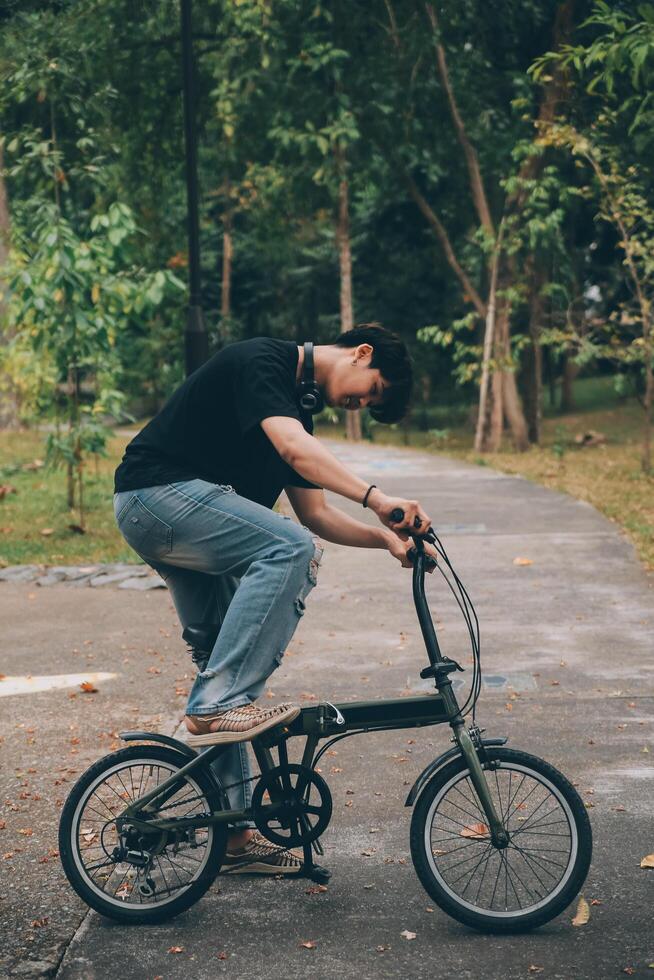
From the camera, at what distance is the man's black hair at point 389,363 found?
165 inches

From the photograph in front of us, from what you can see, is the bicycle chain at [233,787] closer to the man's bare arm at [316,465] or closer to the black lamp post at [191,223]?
the man's bare arm at [316,465]

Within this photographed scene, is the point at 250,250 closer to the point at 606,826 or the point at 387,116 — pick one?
the point at 387,116

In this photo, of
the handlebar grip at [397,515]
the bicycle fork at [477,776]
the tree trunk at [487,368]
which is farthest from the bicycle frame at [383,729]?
the tree trunk at [487,368]

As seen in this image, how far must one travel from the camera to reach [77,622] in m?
8.86

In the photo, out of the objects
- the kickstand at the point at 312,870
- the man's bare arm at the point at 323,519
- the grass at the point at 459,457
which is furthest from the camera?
the grass at the point at 459,457

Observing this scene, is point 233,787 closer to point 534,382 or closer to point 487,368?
point 487,368

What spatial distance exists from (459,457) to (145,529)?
1941 cm

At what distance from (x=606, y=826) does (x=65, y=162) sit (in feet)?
35.1

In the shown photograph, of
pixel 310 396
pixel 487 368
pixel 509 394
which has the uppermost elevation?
pixel 310 396

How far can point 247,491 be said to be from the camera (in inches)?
171

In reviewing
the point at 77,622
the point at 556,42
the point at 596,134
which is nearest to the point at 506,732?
the point at 77,622

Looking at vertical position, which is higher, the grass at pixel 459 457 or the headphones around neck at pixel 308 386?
the headphones around neck at pixel 308 386

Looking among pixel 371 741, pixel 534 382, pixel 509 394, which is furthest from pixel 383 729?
pixel 534 382

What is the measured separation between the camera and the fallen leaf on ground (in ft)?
13.3
